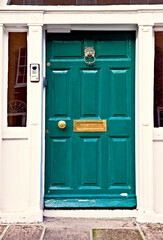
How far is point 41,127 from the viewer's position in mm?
3443

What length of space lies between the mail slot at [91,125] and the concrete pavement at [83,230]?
1.20 metres

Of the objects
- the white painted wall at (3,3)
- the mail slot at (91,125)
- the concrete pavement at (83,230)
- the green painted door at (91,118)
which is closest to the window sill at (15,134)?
the green painted door at (91,118)

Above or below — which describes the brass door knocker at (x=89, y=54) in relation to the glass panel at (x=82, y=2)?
below

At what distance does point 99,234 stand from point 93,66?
2172mm

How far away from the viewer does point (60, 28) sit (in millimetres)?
3549

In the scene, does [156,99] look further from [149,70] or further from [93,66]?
[93,66]

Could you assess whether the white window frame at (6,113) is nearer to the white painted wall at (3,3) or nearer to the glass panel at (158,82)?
the white painted wall at (3,3)

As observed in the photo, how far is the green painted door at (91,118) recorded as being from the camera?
360 cm

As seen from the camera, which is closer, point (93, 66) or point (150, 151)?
point (150, 151)

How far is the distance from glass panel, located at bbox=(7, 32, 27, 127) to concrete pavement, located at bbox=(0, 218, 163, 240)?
133 cm

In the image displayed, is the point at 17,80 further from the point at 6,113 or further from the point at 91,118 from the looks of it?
the point at 91,118

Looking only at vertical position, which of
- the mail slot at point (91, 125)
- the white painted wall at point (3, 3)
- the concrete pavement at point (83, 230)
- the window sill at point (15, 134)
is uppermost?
the white painted wall at point (3, 3)

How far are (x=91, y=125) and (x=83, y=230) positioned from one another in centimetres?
135

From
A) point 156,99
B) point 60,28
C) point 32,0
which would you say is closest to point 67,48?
point 60,28
